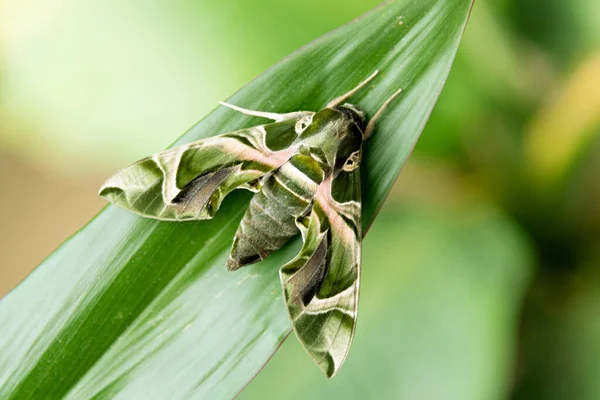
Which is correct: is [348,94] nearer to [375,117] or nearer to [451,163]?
[375,117]

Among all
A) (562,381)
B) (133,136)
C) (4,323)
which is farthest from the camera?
(133,136)

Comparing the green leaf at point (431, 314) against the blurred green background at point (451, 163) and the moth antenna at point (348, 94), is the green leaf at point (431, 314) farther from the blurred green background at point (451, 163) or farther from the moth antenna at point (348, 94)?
the moth antenna at point (348, 94)

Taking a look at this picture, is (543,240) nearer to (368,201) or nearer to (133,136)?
(368,201)

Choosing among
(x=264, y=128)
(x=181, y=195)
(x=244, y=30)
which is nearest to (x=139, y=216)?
(x=181, y=195)

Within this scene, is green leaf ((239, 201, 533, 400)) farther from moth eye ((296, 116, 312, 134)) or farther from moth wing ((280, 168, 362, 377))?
moth eye ((296, 116, 312, 134))

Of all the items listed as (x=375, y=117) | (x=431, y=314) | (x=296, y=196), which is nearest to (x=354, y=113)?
(x=375, y=117)
